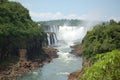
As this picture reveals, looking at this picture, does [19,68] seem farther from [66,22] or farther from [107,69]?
[66,22]

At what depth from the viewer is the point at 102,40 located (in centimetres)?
4562

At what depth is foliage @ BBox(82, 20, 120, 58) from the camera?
4312cm

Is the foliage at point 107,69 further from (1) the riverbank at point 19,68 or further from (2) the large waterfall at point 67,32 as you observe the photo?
(2) the large waterfall at point 67,32

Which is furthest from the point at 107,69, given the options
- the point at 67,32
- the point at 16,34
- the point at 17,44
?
the point at 67,32

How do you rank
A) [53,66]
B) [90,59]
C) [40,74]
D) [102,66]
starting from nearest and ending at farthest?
[102,66], [90,59], [40,74], [53,66]

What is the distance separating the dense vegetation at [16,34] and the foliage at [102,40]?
1581 cm

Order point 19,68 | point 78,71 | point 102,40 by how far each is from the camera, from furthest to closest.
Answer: point 19,68
point 78,71
point 102,40

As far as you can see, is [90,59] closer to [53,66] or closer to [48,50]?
[53,66]

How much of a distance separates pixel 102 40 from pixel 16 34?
759 inches

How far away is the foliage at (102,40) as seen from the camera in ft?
141

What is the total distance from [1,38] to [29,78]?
1045 centimetres

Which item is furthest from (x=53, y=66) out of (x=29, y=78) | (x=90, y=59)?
(x=90, y=59)

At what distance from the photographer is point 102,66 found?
8.55 meters

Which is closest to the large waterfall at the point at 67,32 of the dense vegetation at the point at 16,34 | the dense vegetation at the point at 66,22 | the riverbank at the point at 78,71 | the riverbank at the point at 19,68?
the dense vegetation at the point at 66,22
